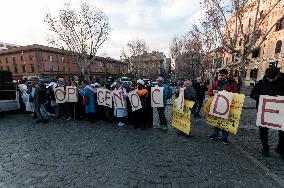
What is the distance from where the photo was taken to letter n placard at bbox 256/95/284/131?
4191 millimetres

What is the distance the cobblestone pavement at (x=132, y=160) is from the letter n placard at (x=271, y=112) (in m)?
0.85

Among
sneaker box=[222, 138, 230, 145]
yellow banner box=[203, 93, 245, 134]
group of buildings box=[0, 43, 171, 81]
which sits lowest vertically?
sneaker box=[222, 138, 230, 145]

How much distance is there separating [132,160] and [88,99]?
175 inches

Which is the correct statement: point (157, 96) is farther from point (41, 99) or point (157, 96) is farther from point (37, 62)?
point (37, 62)

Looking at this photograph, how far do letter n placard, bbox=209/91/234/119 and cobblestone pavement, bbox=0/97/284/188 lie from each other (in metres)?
0.89

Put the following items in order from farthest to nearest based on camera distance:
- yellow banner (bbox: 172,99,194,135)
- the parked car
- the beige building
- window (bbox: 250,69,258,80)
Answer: window (bbox: 250,69,258,80) → the beige building → the parked car → yellow banner (bbox: 172,99,194,135)

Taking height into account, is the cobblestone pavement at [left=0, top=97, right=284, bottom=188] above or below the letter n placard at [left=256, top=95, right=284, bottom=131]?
below

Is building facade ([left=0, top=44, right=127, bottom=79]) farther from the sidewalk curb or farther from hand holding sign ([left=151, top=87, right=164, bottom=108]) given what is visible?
the sidewalk curb

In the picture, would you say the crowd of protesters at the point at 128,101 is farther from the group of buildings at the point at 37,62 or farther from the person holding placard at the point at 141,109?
the group of buildings at the point at 37,62

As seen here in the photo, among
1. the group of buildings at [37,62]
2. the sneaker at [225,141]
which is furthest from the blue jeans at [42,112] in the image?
the group of buildings at [37,62]

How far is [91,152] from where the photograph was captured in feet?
16.5

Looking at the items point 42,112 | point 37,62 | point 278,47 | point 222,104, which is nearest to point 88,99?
point 42,112

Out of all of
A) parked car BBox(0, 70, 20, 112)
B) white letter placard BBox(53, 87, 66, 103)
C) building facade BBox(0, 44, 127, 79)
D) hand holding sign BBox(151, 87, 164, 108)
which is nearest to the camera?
hand holding sign BBox(151, 87, 164, 108)

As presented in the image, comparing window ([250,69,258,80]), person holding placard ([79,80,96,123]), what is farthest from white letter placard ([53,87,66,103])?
window ([250,69,258,80])
